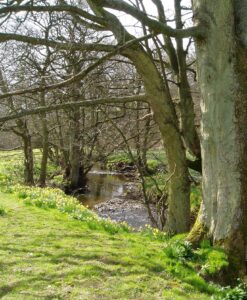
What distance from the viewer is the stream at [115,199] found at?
16250mm

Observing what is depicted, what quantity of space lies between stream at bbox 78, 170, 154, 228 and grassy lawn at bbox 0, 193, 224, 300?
6880 mm

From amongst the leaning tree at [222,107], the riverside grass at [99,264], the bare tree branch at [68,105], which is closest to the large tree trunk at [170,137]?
the bare tree branch at [68,105]

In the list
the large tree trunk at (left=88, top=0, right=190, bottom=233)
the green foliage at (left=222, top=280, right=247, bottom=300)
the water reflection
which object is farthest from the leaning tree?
the water reflection

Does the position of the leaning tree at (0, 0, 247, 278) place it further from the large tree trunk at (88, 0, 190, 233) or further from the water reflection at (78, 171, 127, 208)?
the water reflection at (78, 171, 127, 208)

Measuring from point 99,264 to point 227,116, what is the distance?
291 cm

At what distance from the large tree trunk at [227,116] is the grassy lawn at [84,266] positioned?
93cm

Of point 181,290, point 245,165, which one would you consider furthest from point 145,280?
point 245,165

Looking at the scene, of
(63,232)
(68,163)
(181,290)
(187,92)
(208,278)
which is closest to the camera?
(181,290)

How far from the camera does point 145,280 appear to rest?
573 centimetres

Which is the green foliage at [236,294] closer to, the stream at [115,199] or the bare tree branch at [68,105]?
the bare tree branch at [68,105]

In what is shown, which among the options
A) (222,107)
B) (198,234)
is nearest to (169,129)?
(222,107)

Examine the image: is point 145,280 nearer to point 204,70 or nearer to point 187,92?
point 204,70

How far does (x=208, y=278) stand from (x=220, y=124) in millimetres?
2288

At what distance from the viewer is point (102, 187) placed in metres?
23.7
